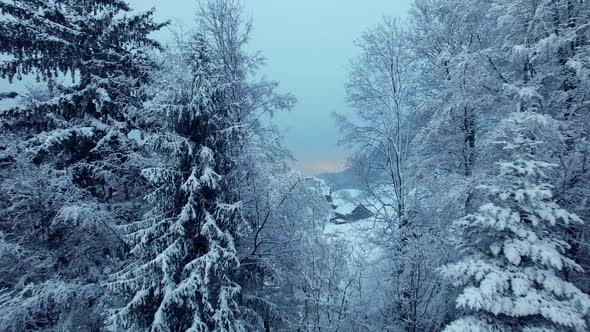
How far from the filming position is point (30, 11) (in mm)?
8125

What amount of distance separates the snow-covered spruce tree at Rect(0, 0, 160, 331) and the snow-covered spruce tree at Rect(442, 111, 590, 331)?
888cm

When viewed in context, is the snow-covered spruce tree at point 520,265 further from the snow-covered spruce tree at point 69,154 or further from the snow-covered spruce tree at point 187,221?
the snow-covered spruce tree at point 69,154

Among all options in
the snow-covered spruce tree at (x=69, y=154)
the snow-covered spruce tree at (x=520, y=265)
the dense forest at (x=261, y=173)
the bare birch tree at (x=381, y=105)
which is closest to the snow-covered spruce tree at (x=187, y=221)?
the dense forest at (x=261, y=173)

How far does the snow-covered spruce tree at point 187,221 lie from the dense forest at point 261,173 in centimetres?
5

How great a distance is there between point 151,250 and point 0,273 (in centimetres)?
583

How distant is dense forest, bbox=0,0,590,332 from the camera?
6.15m

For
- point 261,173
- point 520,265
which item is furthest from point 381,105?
point 520,265

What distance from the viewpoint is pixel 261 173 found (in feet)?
31.0

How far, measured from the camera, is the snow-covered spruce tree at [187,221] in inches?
267

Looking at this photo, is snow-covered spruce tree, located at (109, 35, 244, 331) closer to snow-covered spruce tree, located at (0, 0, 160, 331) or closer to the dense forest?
the dense forest

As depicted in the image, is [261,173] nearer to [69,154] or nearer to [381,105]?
[381,105]

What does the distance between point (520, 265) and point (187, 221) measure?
7.03 metres

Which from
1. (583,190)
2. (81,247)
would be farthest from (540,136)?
(81,247)

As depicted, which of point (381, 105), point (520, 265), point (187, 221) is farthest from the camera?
point (381, 105)
